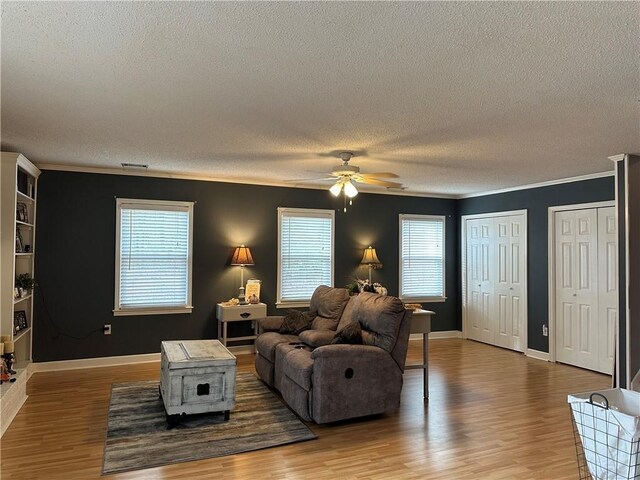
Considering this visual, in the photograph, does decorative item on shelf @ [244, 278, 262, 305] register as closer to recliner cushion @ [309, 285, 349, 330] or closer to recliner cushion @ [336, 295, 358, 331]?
recliner cushion @ [309, 285, 349, 330]

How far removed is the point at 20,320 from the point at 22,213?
1.20 m

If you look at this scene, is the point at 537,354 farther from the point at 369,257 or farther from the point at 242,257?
the point at 242,257

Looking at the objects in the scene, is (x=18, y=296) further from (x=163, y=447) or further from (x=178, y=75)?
(x=178, y=75)

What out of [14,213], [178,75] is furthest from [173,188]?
[178,75]

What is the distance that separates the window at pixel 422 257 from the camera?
24.8 feet

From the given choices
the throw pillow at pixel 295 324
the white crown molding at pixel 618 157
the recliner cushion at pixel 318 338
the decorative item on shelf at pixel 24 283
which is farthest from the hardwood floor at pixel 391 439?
the white crown molding at pixel 618 157

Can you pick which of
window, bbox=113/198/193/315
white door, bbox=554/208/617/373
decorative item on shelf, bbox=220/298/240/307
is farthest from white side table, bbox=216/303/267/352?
white door, bbox=554/208/617/373

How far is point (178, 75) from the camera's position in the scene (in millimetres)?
2639

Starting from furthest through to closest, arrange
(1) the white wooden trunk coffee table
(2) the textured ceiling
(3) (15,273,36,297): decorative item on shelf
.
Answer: (3) (15,273,36,297): decorative item on shelf < (1) the white wooden trunk coffee table < (2) the textured ceiling

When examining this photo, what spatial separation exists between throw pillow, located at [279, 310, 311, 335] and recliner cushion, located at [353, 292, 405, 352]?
39.1 inches

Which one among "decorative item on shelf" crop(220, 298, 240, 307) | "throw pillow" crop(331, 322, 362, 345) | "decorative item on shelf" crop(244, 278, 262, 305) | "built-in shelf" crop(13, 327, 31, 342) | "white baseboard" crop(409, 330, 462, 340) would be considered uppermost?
"decorative item on shelf" crop(244, 278, 262, 305)

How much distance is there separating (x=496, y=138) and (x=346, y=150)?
4.57ft

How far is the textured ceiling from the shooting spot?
197 centimetres

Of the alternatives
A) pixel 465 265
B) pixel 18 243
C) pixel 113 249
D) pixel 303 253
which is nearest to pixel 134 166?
pixel 113 249
